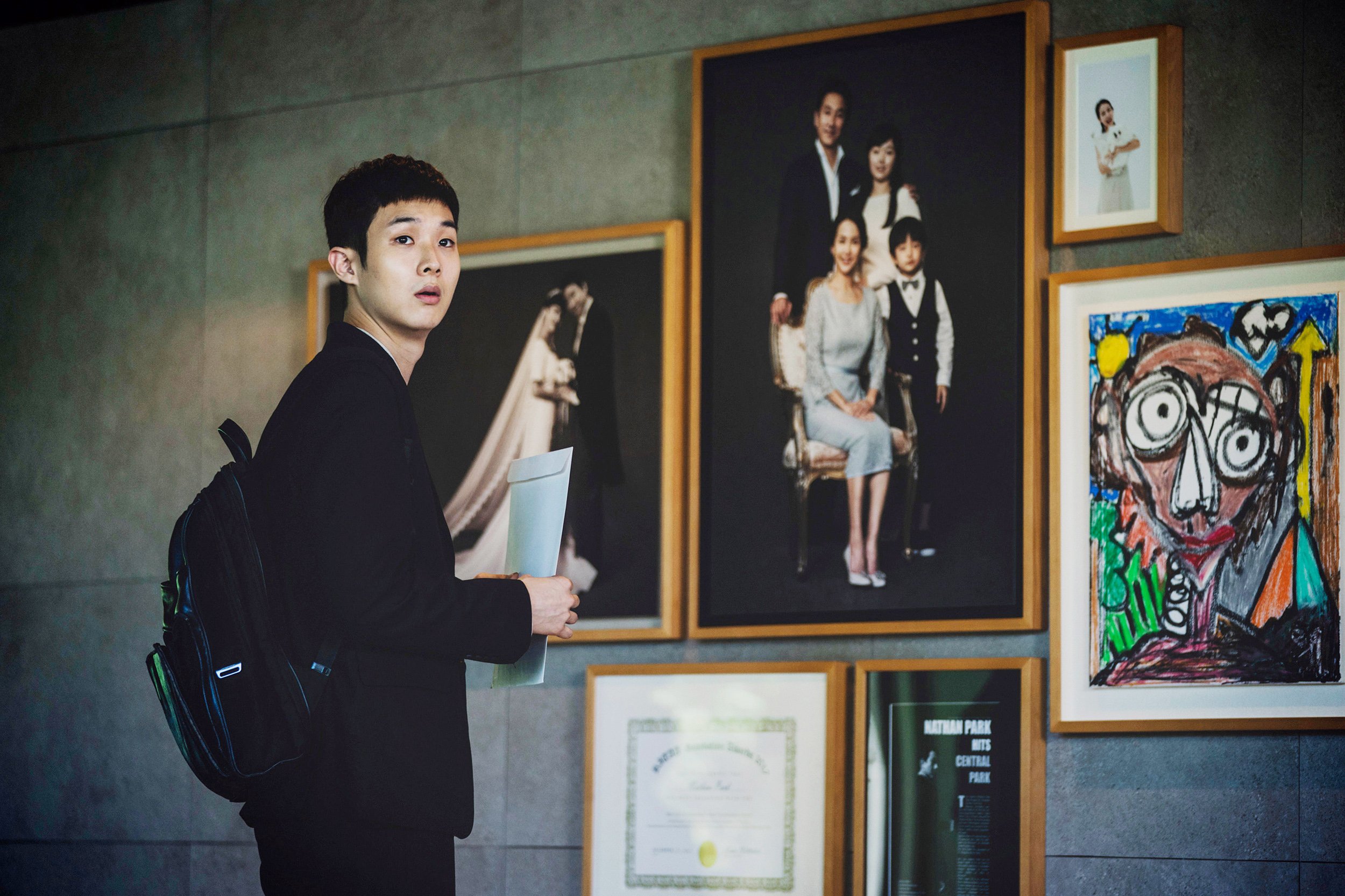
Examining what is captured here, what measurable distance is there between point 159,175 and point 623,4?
4.79 feet

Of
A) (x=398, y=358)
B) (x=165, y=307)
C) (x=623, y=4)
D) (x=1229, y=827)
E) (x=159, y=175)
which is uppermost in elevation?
(x=623, y=4)

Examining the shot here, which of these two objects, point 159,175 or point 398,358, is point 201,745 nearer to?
point 398,358

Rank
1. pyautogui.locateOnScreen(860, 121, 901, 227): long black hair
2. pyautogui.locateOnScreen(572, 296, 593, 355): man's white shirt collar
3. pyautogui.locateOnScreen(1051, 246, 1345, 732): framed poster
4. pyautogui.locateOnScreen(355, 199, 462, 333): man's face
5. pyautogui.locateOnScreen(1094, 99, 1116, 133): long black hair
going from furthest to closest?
pyautogui.locateOnScreen(572, 296, 593, 355): man's white shirt collar
pyautogui.locateOnScreen(860, 121, 901, 227): long black hair
pyautogui.locateOnScreen(1094, 99, 1116, 133): long black hair
pyautogui.locateOnScreen(1051, 246, 1345, 732): framed poster
pyautogui.locateOnScreen(355, 199, 462, 333): man's face

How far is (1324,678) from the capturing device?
10.4 feet

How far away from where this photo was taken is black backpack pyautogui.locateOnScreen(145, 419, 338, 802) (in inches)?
77.9

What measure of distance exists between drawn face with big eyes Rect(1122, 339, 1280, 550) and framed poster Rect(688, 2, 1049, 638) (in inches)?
8.9

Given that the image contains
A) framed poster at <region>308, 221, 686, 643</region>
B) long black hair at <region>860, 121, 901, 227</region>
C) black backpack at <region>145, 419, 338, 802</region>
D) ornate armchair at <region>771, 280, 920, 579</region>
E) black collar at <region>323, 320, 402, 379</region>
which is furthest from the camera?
framed poster at <region>308, 221, 686, 643</region>

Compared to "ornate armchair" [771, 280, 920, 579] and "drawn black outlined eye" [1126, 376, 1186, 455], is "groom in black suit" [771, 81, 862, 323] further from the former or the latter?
"drawn black outlined eye" [1126, 376, 1186, 455]

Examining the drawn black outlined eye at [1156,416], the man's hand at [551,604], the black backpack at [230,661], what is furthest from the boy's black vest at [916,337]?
the black backpack at [230,661]

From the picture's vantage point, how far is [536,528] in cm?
230

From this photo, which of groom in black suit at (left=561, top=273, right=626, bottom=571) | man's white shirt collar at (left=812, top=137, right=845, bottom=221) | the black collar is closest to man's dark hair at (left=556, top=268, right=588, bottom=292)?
groom in black suit at (left=561, top=273, right=626, bottom=571)

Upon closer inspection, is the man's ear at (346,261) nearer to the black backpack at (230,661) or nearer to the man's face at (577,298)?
the black backpack at (230,661)

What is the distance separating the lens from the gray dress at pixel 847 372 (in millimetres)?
3680

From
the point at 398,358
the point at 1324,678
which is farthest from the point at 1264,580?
the point at 398,358
